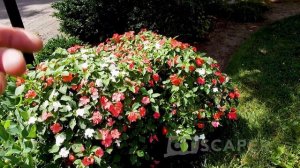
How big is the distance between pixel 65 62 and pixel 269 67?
12.8 feet

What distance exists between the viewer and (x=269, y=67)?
5.98m

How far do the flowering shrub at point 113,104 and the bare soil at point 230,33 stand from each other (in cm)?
287

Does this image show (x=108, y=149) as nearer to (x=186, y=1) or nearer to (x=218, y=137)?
(x=218, y=137)

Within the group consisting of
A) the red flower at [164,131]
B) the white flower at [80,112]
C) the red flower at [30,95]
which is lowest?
the red flower at [164,131]

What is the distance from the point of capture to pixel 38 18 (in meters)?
10.7

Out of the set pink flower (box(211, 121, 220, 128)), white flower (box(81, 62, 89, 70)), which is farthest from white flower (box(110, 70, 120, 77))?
pink flower (box(211, 121, 220, 128))

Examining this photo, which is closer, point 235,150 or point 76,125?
point 76,125

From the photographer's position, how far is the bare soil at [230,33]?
698 centimetres

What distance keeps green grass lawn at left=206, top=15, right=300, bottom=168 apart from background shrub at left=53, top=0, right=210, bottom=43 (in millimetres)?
1155

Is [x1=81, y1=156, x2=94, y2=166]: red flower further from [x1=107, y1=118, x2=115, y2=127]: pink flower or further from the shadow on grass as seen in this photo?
the shadow on grass

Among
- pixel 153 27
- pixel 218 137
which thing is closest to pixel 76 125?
pixel 218 137

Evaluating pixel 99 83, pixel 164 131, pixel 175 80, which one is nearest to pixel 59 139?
pixel 99 83

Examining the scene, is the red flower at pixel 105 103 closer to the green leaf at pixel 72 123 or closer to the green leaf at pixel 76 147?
the green leaf at pixel 72 123

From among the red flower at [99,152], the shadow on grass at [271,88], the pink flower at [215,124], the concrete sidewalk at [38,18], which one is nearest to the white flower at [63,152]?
the red flower at [99,152]
